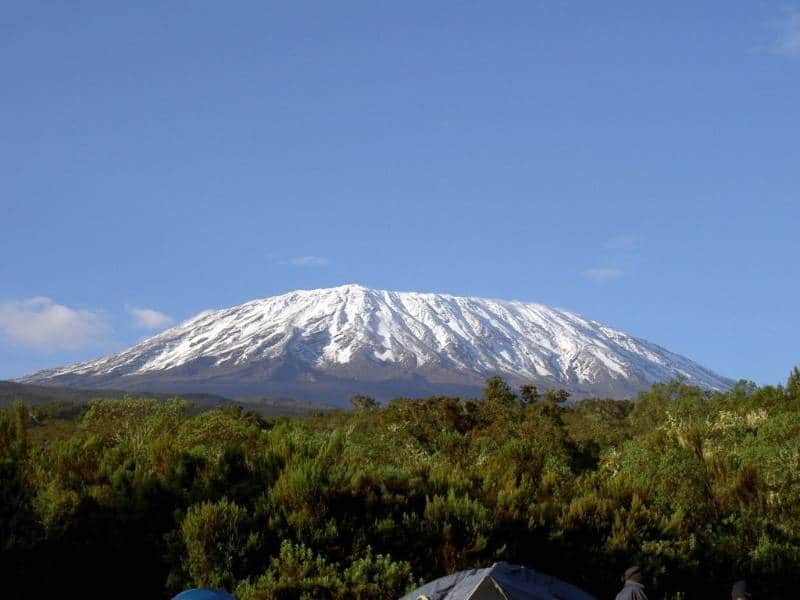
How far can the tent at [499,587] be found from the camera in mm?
11172

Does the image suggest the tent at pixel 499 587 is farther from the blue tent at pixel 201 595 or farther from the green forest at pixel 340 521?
the blue tent at pixel 201 595

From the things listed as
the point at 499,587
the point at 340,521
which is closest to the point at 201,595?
the point at 499,587

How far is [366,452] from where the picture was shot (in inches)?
992

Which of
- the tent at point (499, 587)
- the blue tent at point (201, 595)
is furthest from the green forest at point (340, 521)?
the blue tent at point (201, 595)

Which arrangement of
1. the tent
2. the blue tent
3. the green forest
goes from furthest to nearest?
the green forest < the tent < the blue tent

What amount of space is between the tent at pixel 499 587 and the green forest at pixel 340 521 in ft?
5.59

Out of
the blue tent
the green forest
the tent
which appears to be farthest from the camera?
the green forest

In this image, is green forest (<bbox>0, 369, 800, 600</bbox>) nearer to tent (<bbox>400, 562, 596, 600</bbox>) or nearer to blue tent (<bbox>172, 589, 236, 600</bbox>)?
tent (<bbox>400, 562, 596, 600</bbox>)

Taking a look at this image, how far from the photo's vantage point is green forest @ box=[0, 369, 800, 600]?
13812 millimetres

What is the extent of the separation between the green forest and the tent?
1.70 meters

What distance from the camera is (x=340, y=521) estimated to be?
1530 centimetres

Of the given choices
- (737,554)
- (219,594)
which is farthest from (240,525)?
(737,554)

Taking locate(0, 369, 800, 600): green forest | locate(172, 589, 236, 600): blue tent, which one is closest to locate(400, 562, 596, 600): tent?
locate(0, 369, 800, 600): green forest

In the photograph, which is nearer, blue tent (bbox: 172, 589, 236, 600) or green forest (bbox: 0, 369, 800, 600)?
blue tent (bbox: 172, 589, 236, 600)
